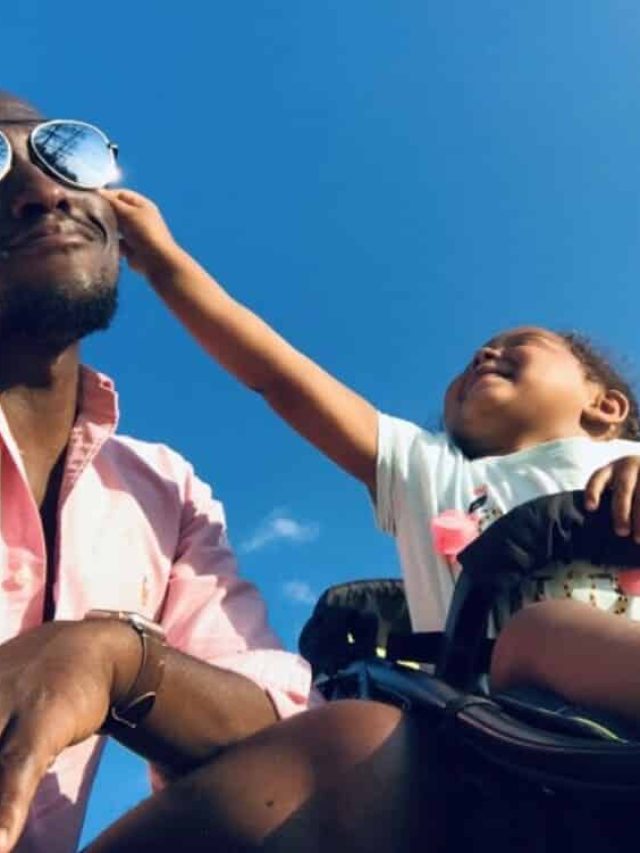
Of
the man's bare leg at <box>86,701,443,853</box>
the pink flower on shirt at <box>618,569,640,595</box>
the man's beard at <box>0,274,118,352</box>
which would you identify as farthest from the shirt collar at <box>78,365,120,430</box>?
the man's bare leg at <box>86,701,443,853</box>

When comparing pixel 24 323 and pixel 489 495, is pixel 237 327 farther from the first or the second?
pixel 489 495

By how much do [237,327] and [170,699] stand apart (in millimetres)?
1358

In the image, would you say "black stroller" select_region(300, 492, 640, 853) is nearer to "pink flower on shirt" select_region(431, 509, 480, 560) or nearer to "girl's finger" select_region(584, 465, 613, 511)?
"girl's finger" select_region(584, 465, 613, 511)

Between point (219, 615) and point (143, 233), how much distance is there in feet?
3.33

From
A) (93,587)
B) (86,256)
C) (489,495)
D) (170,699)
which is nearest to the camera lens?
(170,699)

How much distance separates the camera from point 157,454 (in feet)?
8.39

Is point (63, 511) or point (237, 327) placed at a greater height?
point (237, 327)

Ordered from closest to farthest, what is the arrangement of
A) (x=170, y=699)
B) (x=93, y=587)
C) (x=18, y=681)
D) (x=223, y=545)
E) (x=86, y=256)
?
(x=18, y=681), (x=170, y=699), (x=93, y=587), (x=223, y=545), (x=86, y=256)

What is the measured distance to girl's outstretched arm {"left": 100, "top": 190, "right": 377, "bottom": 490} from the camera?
2773 mm

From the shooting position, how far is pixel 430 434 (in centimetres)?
308

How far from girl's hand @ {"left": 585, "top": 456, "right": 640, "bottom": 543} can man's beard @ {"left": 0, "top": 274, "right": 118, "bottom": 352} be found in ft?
3.61

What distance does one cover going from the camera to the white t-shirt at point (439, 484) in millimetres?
2674

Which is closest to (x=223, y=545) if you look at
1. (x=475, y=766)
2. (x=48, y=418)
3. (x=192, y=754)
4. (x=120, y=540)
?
(x=120, y=540)

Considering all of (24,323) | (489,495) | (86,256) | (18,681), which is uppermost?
(86,256)
